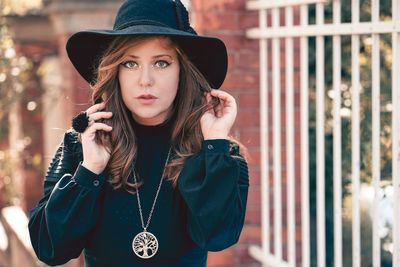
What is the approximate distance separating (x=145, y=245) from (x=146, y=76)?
60 centimetres

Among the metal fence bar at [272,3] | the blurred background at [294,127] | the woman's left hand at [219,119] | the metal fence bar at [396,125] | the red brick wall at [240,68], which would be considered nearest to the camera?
the woman's left hand at [219,119]

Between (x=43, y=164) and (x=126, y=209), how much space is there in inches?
127

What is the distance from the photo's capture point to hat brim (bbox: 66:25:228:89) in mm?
2029

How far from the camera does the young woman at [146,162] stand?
6.11ft

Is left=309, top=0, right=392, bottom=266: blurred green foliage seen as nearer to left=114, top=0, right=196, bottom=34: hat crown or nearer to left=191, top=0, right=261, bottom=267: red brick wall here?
left=191, top=0, right=261, bottom=267: red brick wall

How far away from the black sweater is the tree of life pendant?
17 millimetres

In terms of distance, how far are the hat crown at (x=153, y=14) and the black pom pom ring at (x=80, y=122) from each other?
0.35m

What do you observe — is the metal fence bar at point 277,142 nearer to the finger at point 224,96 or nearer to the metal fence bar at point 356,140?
the metal fence bar at point 356,140

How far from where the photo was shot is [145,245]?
191cm

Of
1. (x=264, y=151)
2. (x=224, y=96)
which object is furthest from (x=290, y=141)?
(x=224, y=96)


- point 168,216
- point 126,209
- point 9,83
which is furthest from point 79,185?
point 9,83

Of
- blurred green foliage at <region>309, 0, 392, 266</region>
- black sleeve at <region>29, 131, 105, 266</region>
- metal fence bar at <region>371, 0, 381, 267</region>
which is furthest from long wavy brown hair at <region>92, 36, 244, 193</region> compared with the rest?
blurred green foliage at <region>309, 0, 392, 266</region>

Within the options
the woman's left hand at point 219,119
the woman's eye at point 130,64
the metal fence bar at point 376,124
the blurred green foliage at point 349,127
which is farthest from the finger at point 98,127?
the blurred green foliage at point 349,127

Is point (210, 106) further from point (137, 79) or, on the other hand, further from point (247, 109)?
point (247, 109)
